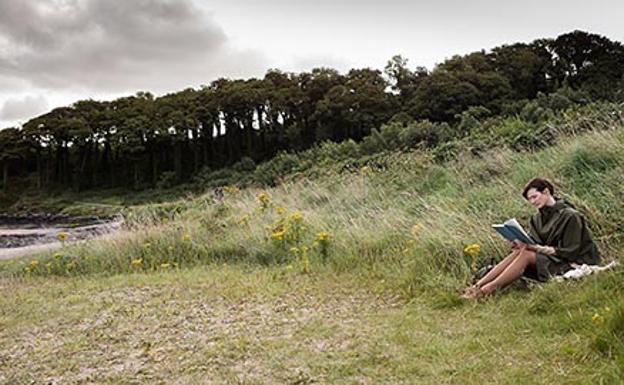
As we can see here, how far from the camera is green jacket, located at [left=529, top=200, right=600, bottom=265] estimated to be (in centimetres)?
499

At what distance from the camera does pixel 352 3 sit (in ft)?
48.6

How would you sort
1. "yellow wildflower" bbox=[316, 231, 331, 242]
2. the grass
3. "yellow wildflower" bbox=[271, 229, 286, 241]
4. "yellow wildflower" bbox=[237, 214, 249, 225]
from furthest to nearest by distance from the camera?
"yellow wildflower" bbox=[237, 214, 249, 225]
"yellow wildflower" bbox=[271, 229, 286, 241]
"yellow wildflower" bbox=[316, 231, 331, 242]
the grass

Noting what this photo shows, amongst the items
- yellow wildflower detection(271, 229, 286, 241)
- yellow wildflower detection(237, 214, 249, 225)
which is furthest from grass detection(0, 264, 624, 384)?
yellow wildflower detection(237, 214, 249, 225)

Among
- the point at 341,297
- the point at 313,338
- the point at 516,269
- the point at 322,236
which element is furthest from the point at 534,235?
the point at 322,236

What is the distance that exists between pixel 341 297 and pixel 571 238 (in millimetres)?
2466

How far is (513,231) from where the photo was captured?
494 cm

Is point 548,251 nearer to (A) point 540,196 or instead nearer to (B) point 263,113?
(A) point 540,196

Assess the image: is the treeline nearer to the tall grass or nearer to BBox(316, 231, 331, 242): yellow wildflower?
the tall grass

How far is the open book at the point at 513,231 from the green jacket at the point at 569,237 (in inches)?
11.4

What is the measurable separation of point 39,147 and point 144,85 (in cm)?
1412

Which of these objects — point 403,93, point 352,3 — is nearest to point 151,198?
point 403,93

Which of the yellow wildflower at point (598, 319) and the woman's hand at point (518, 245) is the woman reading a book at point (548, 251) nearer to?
the woman's hand at point (518, 245)

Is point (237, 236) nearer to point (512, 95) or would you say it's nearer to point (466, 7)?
point (466, 7)

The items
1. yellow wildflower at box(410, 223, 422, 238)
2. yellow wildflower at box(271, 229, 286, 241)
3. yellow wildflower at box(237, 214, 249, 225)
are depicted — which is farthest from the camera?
yellow wildflower at box(237, 214, 249, 225)
